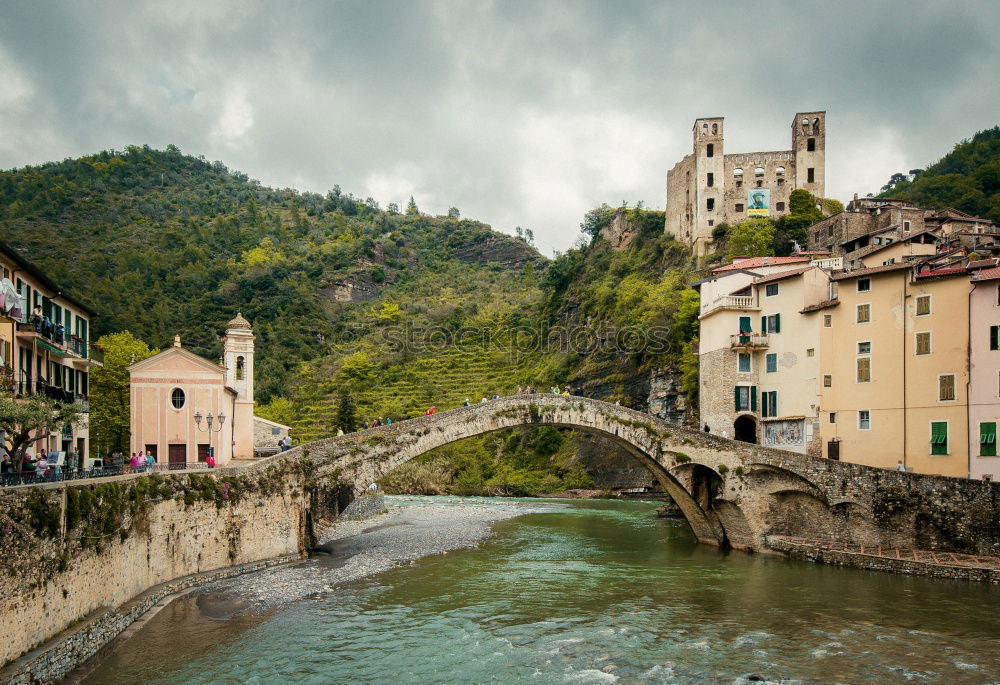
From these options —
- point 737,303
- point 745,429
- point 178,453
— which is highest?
point 737,303

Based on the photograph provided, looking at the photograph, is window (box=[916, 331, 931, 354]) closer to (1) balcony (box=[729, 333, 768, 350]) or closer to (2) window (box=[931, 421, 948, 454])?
(2) window (box=[931, 421, 948, 454])

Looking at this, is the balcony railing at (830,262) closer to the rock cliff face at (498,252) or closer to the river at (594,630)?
the river at (594,630)

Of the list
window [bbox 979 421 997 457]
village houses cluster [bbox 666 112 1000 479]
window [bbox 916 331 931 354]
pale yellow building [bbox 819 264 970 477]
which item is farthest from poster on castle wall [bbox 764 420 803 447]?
window [bbox 979 421 997 457]

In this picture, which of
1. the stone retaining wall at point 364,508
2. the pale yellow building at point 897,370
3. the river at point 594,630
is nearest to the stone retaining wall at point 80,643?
the river at point 594,630

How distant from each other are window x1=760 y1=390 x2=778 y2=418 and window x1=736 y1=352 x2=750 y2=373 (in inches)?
44.9

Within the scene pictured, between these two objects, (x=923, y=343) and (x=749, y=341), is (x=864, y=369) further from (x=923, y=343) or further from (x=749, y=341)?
(x=749, y=341)

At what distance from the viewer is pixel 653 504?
4156 centimetres

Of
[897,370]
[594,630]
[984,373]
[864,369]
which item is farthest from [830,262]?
[594,630]

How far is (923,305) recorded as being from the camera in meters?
24.0

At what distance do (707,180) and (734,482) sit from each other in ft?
113

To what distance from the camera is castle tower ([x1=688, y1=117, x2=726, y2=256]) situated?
176 feet

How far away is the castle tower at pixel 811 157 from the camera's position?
52.4m

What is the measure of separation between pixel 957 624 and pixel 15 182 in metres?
93.7

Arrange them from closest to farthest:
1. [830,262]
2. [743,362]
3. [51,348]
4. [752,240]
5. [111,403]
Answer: [51,348], [743,362], [830,262], [111,403], [752,240]
